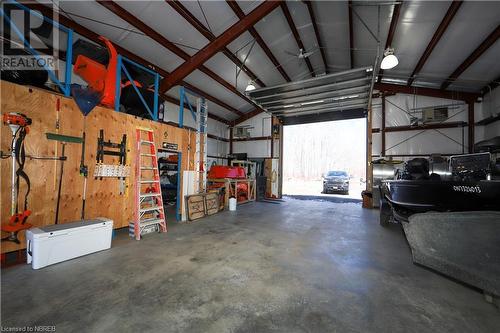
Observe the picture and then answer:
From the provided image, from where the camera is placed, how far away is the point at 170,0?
14.0 feet

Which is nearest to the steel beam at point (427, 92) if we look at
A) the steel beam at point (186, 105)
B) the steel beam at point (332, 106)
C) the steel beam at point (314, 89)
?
the steel beam at point (332, 106)

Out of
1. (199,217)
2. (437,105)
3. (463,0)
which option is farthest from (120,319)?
(437,105)

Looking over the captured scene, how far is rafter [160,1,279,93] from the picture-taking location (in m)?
4.28

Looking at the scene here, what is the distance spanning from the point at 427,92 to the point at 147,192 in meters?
10.7

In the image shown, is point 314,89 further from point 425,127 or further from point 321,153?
point 321,153

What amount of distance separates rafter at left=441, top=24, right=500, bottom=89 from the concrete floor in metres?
5.58

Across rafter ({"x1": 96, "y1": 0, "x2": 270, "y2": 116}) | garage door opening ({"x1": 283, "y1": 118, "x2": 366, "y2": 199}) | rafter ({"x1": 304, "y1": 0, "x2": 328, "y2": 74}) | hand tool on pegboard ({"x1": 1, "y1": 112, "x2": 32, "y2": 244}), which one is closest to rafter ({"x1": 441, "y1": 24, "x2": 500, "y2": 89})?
rafter ({"x1": 304, "y1": 0, "x2": 328, "y2": 74})

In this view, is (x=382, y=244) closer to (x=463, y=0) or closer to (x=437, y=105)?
(x=463, y=0)

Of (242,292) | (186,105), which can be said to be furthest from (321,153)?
(242,292)

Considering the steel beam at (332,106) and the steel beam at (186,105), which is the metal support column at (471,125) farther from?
the steel beam at (186,105)

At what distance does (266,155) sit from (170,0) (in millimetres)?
7943

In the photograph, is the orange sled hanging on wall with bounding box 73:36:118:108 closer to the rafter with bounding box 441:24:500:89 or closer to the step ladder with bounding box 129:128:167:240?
the step ladder with bounding box 129:128:167:240

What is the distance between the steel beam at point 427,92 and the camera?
7261mm

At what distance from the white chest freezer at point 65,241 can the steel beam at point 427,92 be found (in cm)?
1070
